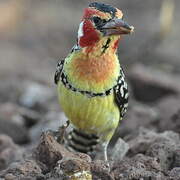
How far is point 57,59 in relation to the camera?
11102 millimetres

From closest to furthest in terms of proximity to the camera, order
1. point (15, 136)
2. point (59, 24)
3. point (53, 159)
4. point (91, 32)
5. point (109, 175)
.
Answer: point (109, 175)
point (53, 159)
point (91, 32)
point (15, 136)
point (59, 24)

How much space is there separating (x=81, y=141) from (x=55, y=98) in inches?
93.2

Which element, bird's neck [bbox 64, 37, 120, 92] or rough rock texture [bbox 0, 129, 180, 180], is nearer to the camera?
rough rock texture [bbox 0, 129, 180, 180]

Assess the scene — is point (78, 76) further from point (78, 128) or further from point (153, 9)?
point (153, 9)

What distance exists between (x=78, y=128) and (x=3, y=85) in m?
3.17

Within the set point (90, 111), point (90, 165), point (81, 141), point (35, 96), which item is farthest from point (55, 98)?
point (90, 165)

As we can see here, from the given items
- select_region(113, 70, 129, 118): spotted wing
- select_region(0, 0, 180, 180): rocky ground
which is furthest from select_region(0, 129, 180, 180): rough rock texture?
select_region(113, 70, 129, 118): spotted wing

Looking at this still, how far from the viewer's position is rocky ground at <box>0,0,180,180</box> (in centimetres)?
470

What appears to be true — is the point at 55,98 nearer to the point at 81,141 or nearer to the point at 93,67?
the point at 81,141

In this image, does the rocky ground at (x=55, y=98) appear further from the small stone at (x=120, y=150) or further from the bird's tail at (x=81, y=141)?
the bird's tail at (x=81, y=141)

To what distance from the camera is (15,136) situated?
6.94 metres

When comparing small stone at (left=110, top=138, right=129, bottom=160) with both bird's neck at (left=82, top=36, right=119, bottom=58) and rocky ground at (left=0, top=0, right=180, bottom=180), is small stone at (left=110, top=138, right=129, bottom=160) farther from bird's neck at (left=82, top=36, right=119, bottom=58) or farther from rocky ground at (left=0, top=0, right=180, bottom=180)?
bird's neck at (left=82, top=36, right=119, bottom=58)

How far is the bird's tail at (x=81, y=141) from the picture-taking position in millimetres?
6049

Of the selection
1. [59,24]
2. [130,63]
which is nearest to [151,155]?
[130,63]
